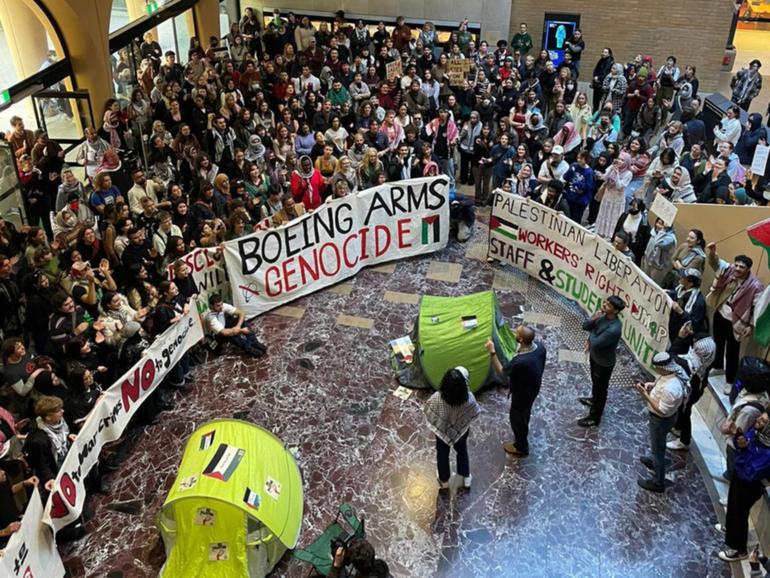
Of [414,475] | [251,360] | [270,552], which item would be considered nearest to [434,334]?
[414,475]

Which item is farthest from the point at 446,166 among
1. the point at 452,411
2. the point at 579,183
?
the point at 452,411

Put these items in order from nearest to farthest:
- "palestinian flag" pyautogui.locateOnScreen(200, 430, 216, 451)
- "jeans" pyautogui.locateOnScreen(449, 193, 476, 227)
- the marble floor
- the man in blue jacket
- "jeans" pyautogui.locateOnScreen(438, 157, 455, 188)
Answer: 1. "palestinian flag" pyautogui.locateOnScreen(200, 430, 216, 451)
2. the marble floor
3. the man in blue jacket
4. "jeans" pyautogui.locateOnScreen(449, 193, 476, 227)
5. "jeans" pyautogui.locateOnScreen(438, 157, 455, 188)

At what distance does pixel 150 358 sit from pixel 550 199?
20.6ft

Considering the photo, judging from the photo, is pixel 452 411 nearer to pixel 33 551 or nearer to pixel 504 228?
pixel 33 551

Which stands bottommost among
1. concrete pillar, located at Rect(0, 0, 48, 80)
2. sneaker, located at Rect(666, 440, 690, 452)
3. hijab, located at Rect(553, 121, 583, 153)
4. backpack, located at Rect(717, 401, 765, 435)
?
sneaker, located at Rect(666, 440, 690, 452)

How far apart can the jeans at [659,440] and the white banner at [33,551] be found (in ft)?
18.6

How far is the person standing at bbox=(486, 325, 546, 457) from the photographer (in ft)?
24.0

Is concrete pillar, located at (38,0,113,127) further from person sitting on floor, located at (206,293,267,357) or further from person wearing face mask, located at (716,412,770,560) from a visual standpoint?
person wearing face mask, located at (716,412,770,560)

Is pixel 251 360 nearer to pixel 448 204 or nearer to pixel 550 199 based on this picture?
pixel 448 204

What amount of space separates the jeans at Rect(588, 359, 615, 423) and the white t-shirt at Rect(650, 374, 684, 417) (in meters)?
0.97

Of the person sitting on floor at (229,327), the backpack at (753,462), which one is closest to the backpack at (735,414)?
the backpack at (753,462)

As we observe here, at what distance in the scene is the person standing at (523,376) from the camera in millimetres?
7324

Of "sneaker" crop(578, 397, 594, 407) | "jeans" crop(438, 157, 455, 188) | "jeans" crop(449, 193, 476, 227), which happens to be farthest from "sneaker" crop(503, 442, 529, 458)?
"jeans" crop(438, 157, 455, 188)

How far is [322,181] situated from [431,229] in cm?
194
